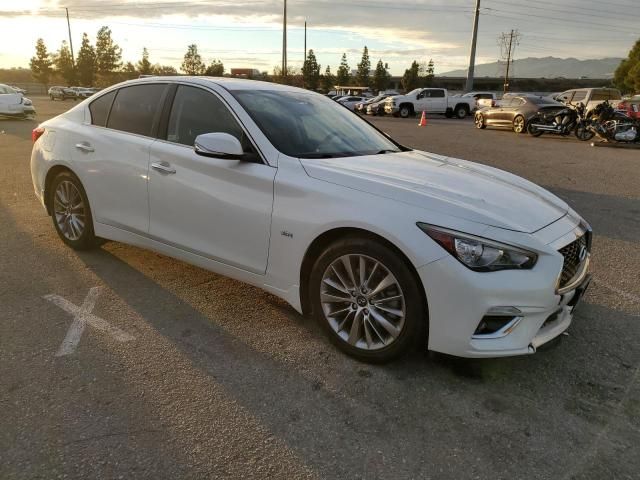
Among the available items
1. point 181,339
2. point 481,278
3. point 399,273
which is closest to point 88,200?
point 181,339

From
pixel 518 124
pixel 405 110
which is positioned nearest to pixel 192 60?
pixel 405 110

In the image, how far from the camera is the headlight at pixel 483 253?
264 cm

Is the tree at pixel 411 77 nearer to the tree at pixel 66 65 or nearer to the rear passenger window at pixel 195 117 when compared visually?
the tree at pixel 66 65

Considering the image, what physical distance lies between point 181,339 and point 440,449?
5.79 feet

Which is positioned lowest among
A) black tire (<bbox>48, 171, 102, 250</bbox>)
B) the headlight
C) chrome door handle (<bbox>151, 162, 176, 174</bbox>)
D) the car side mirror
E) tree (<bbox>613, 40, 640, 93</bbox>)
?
black tire (<bbox>48, 171, 102, 250</bbox>)

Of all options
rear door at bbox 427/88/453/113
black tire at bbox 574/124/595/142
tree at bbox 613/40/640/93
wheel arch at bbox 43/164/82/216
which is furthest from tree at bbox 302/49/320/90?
wheel arch at bbox 43/164/82/216

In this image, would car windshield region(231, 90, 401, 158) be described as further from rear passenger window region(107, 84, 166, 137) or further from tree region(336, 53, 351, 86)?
tree region(336, 53, 351, 86)

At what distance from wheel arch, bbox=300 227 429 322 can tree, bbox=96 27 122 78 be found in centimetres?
8829

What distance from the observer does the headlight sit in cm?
264

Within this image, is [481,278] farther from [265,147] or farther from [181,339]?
[181,339]

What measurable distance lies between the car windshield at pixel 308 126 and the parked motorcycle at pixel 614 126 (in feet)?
48.4

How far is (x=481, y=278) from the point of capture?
261 cm

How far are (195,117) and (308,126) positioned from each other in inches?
33.6

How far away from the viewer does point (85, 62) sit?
78.9 m
